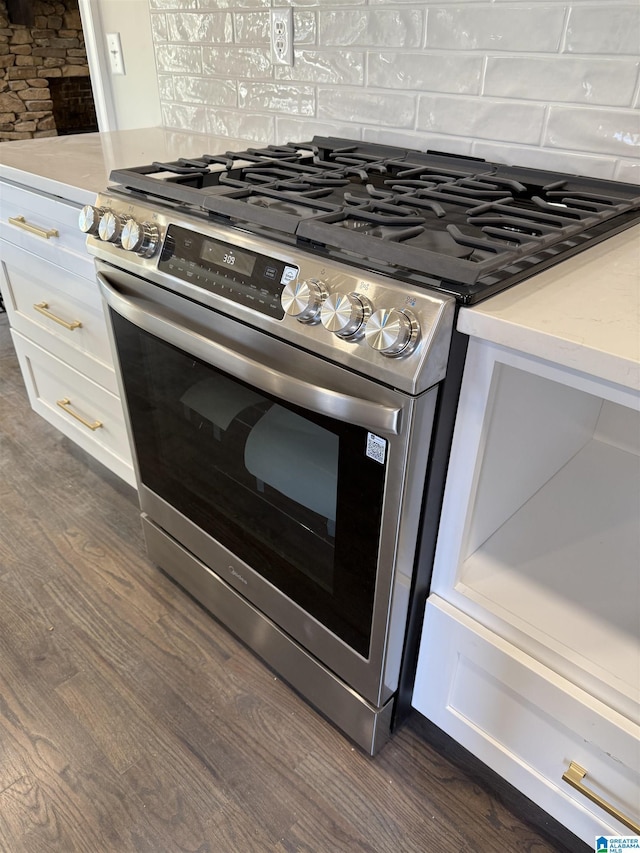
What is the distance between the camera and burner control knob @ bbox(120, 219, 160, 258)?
105 cm

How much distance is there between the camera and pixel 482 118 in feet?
4.13

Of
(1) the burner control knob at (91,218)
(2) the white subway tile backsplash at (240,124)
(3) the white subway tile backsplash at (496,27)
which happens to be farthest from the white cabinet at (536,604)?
(2) the white subway tile backsplash at (240,124)

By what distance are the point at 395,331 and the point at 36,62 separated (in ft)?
15.6

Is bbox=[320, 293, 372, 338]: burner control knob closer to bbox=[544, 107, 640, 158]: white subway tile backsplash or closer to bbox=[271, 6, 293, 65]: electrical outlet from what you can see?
bbox=[544, 107, 640, 158]: white subway tile backsplash

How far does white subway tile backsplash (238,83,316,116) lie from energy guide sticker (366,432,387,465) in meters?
1.10

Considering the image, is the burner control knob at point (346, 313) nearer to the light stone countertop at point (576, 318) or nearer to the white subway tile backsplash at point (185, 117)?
the light stone countertop at point (576, 318)

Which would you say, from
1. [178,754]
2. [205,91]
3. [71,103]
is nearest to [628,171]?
[205,91]

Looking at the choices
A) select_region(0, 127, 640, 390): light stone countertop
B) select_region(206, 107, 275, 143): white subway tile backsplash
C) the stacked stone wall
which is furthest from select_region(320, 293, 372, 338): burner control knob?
the stacked stone wall

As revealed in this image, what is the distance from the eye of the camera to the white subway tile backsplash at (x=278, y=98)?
1577mm

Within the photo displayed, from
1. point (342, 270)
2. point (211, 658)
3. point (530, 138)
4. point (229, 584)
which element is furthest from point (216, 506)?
point (530, 138)

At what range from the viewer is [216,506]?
4.05 feet

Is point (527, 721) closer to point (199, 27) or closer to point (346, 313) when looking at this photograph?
point (346, 313)

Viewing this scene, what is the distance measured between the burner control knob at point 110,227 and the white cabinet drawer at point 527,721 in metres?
0.81

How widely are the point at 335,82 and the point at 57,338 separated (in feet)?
3.18
